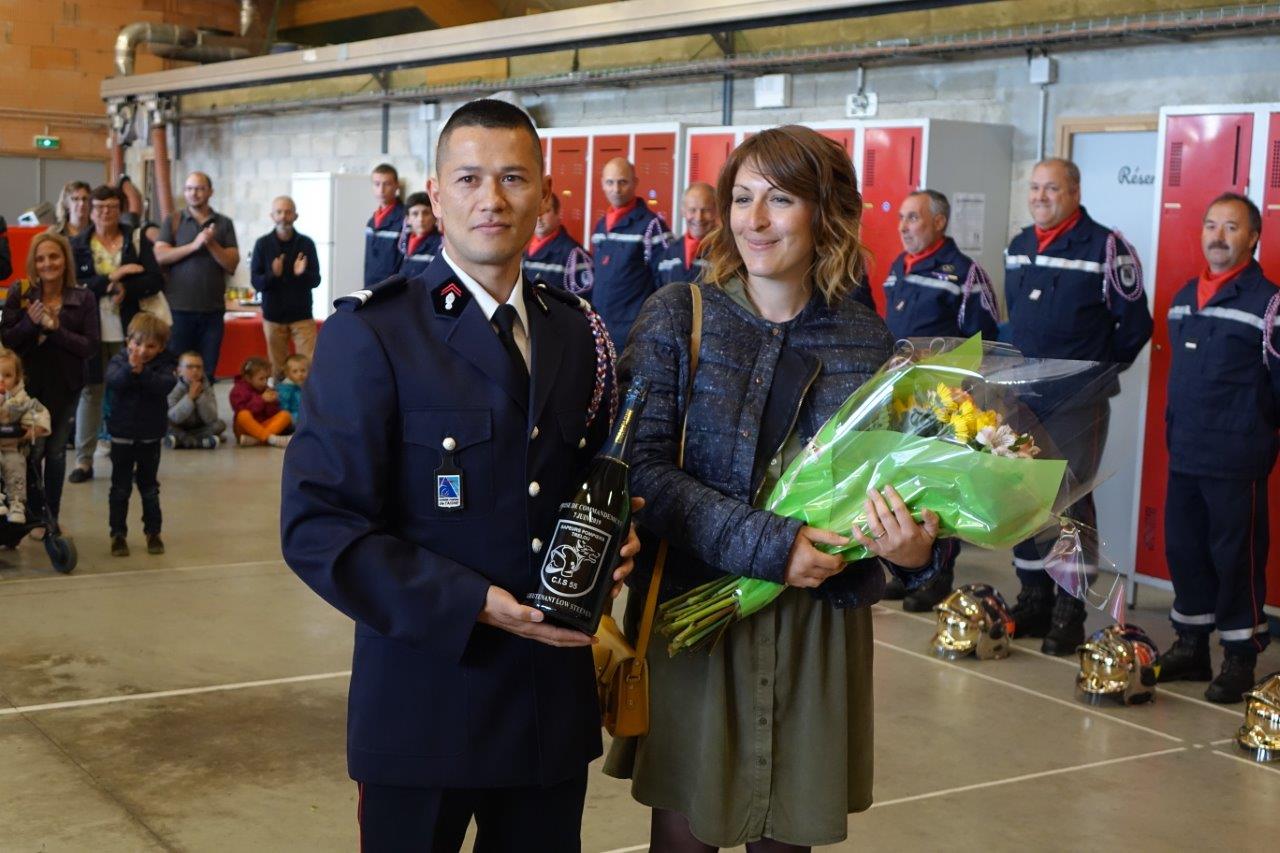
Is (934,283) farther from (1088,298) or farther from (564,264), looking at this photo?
(564,264)

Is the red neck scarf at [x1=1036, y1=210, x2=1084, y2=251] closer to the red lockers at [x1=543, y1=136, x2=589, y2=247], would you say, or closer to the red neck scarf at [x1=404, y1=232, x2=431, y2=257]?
the red neck scarf at [x1=404, y1=232, x2=431, y2=257]

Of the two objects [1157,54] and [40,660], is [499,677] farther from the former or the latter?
[1157,54]

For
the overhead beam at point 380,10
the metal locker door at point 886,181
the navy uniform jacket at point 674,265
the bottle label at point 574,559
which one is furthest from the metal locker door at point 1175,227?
the overhead beam at point 380,10

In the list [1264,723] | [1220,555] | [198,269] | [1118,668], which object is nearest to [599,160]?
[198,269]

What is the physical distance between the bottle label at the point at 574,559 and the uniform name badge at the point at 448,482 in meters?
0.14

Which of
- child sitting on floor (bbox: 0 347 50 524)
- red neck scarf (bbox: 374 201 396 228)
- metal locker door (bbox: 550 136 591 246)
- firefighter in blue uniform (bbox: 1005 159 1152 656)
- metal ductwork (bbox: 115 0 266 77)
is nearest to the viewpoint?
firefighter in blue uniform (bbox: 1005 159 1152 656)

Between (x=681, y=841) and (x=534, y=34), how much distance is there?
32.4 feet

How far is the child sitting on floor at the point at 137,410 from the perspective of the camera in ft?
20.8

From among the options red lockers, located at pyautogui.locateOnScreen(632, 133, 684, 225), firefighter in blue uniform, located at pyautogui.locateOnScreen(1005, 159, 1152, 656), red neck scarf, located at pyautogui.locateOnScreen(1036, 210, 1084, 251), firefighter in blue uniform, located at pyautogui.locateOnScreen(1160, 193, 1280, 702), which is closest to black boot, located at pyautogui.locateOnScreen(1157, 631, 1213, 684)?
firefighter in blue uniform, located at pyautogui.locateOnScreen(1160, 193, 1280, 702)

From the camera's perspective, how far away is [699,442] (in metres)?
2.16

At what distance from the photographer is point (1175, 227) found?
6.24 meters

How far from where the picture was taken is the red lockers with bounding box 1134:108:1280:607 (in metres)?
5.91

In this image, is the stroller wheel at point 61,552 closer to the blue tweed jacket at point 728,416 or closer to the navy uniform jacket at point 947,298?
the navy uniform jacket at point 947,298

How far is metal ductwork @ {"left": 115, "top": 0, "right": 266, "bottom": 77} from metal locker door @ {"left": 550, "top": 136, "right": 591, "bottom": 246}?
8328 mm
